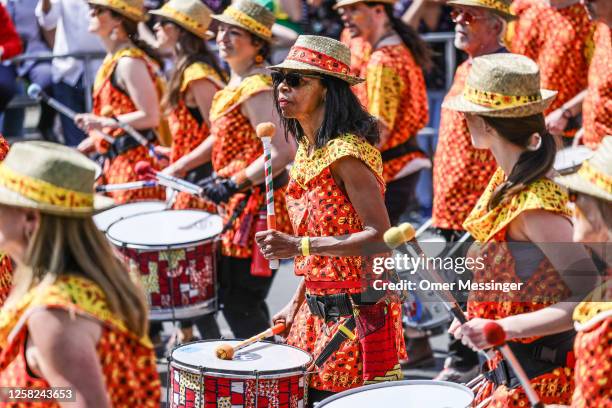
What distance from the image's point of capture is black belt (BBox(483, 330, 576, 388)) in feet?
12.9

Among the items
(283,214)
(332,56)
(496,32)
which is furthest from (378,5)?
(332,56)

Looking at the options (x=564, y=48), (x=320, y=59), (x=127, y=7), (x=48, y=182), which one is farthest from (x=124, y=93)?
(x=48, y=182)

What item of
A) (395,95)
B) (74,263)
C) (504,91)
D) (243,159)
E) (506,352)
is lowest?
(243,159)

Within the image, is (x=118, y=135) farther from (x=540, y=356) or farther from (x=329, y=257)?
(x=540, y=356)

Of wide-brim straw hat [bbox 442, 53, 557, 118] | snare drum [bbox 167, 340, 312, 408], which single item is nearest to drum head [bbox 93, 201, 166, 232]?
snare drum [bbox 167, 340, 312, 408]

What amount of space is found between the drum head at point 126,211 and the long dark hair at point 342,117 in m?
2.40

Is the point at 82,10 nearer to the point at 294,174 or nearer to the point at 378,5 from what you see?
the point at 378,5

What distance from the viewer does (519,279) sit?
13.1ft

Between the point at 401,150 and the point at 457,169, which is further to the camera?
the point at 401,150

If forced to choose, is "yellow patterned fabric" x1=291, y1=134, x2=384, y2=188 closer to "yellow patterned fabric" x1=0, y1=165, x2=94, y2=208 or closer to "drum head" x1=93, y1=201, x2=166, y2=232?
"yellow patterned fabric" x1=0, y1=165, x2=94, y2=208

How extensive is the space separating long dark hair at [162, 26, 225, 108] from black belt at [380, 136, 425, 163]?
103 cm

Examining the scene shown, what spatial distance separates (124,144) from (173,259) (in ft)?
4.84

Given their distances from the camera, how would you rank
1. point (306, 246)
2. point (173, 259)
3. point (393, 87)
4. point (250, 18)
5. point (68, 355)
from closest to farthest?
point (68, 355)
point (306, 246)
point (173, 259)
point (250, 18)
point (393, 87)

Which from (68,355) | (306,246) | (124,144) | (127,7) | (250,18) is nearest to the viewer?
(68,355)
